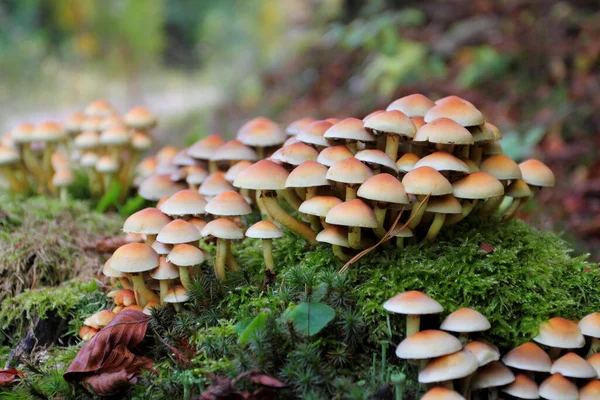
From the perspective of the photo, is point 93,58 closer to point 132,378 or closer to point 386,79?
point 386,79

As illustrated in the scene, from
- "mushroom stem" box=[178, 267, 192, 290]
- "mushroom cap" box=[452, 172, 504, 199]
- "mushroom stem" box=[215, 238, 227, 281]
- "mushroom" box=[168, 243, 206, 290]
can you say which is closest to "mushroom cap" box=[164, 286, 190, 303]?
"mushroom stem" box=[178, 267, 192, 290]

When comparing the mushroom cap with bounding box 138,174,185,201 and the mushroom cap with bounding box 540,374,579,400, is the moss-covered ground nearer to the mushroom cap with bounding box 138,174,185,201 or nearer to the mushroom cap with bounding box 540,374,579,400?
the mushroom cap with bounding box 540,374,579,400

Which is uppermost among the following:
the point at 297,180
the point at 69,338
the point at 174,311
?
the point at 297,180

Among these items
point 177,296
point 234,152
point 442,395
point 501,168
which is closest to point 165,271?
point 177,296

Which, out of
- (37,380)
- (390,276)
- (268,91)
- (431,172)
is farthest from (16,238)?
(268,91)

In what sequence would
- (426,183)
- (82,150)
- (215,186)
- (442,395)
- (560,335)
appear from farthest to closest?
(82,150) < (215,186) < (426,183) < (560,335) < (442,395)

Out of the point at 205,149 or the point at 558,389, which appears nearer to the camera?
the point at 558,389

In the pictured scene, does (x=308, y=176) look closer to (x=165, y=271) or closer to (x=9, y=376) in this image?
(x=165, y=271)
